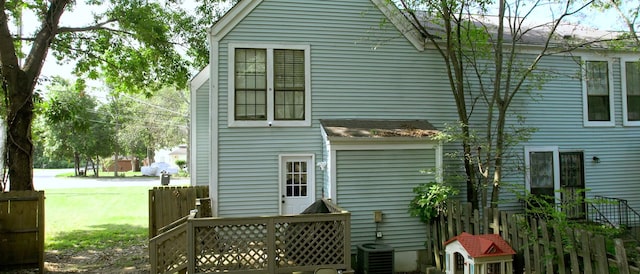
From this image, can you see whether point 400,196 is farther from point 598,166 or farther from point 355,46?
point 598,166

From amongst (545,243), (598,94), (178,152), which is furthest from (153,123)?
(545,243)

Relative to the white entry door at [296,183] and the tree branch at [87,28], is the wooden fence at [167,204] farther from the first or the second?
the tree branch at [87,28]

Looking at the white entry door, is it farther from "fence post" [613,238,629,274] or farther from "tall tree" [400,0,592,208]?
"fence post" [613,238,629,274]

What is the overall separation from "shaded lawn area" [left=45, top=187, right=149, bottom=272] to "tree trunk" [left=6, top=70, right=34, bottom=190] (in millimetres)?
2121

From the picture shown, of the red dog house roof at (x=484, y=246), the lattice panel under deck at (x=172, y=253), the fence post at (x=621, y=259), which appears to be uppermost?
the fence post at (x=621, y=259)

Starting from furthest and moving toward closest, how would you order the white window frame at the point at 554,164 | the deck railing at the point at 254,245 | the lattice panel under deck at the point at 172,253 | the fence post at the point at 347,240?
the white window frame at the point at 554,164, the fence post at the point at 347,240, the lattice panel under deck at the point at 172,253, the deck railing at the point at 254,245

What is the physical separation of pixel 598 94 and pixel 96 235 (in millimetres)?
15831

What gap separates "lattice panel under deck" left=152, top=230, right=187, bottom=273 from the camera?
674cm

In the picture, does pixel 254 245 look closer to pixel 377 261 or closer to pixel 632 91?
pixel 377 261

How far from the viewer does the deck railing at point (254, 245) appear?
6.53 meters

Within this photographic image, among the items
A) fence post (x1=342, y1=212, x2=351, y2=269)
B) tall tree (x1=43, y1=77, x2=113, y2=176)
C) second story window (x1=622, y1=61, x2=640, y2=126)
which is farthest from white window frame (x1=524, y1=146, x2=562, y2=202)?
tall tree (x1=43, y1=77, x2=113, y2=176)

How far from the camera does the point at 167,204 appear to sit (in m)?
10.2

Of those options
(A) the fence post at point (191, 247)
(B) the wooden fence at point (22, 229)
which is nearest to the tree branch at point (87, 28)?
(B) the wooden fence at point (22, 229)

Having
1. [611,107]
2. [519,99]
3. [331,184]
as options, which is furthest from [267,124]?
[611,107]
